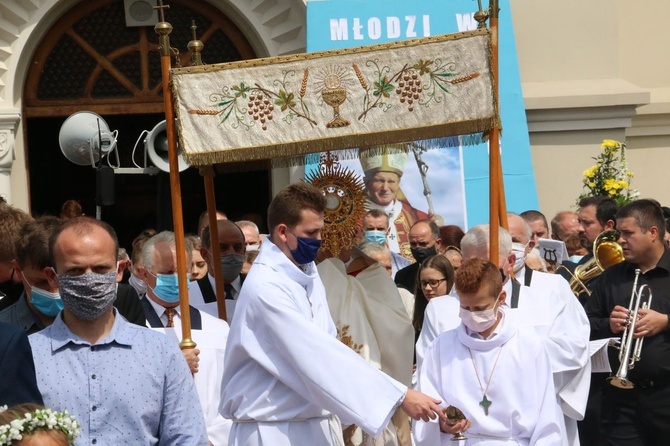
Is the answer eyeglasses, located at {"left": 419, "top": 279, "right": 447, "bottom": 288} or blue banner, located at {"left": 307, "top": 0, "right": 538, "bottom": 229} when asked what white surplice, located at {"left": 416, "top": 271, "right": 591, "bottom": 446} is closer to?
eyeglasses, located at {"left": 419, "top": 279, "right": 447, "bottom": 288}

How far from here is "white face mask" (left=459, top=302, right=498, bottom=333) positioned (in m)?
6.52

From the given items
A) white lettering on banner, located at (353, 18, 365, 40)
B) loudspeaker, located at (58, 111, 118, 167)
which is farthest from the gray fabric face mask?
white lettering on banner, located at (353, 18, 365, 40)

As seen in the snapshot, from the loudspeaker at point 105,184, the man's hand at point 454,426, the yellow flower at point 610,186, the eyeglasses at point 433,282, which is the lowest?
the man's hand at point 454,426

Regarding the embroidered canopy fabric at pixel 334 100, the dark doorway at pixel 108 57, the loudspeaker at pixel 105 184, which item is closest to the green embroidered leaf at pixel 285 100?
the embroidered canopy fabric at pixel 334 100

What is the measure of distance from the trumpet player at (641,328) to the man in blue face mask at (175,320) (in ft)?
8.80

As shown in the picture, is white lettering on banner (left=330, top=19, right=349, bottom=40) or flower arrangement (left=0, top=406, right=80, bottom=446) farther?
white lettering on banner (left=330, top=19, right=349, bottom=40)

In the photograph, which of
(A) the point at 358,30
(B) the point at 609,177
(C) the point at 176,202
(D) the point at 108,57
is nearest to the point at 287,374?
(C) the point at 176,202

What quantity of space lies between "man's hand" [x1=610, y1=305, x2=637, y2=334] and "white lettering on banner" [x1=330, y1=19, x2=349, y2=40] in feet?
19.4

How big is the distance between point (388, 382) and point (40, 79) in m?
9.21

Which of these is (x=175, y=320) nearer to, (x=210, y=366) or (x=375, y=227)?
(x=210, y=366)

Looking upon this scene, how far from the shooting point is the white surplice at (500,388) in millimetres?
6562

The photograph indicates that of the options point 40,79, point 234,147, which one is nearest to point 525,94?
point 40,79

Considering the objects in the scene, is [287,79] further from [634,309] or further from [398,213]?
[398,213]

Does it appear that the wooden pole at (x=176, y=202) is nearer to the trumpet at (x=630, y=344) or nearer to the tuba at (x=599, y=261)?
the trumpet at (x=630, y=344)
